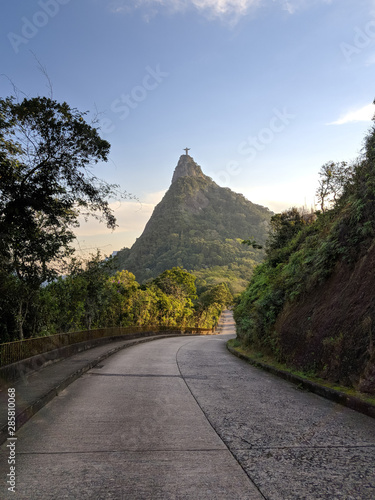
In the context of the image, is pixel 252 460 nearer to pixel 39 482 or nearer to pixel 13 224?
pixel 39 482

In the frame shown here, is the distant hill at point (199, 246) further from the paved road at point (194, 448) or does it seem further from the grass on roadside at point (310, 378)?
the paved road at point (194, 448)

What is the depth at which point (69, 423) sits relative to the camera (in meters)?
5.71

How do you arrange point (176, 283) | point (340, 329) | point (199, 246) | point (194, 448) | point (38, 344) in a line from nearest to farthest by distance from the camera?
point (194, 448) < point (340, 329) < point (38, 344) < point (176, 283) < point (199, 246)

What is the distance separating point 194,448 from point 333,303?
626cm

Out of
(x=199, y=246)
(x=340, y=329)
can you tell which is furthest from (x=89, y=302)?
(x=199, y=246)

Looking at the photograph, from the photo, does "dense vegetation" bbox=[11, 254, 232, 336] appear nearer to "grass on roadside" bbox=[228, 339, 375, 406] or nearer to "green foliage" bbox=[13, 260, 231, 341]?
"green foliage" bbox=[13, 260, 231, 341]

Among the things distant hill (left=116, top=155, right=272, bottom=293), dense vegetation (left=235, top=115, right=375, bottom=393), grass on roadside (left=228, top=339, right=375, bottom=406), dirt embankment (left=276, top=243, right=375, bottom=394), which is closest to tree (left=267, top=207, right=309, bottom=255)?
dense vegetation (left=235, top=115, right=375, bottom=393)

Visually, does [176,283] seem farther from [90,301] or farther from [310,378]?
[310,378]

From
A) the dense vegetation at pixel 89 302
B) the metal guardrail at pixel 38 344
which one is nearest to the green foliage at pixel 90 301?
the dense vegetation at pixel 89 302

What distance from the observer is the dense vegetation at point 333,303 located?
7.57 m

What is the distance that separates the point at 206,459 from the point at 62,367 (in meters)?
7.98

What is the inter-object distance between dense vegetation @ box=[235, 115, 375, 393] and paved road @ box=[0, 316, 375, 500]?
3.62 ft

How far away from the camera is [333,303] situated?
9.52m

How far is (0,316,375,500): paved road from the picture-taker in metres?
3.40
